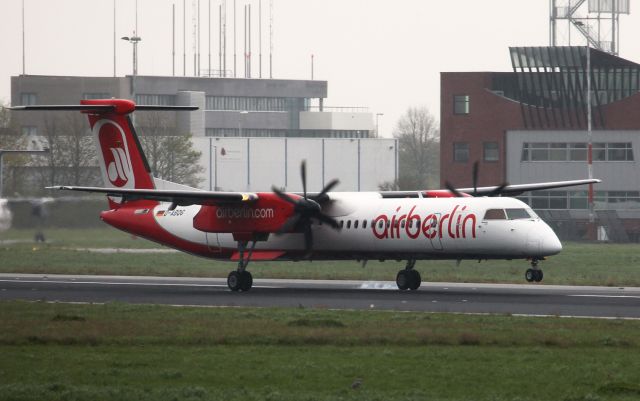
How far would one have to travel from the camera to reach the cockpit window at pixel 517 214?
3506cm

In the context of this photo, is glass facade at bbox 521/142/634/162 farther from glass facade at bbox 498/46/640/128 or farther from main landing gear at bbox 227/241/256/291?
main landing gear at bbox 227/241/256/291

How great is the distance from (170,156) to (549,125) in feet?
104

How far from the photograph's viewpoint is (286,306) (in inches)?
1246

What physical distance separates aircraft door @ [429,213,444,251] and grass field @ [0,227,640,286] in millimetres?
7527

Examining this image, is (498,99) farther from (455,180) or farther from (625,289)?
(625,289)

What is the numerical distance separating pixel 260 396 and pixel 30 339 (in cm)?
782

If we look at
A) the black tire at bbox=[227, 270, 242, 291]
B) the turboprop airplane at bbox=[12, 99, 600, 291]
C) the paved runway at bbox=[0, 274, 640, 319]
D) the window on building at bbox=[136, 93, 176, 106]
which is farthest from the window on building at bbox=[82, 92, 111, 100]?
the black tire at bbox=[227, 270, 242, 291]

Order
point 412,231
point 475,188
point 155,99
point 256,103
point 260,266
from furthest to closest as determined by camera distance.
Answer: point 256,103 → point 155,99 → point 260,266 → point 475,188 → point 412,231

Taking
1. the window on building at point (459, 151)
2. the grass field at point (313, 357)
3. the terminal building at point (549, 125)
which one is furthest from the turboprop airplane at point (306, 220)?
the window on building at point (459, 151)

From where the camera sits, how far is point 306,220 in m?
38.1

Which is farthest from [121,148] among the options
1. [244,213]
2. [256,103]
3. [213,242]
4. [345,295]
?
[256,103]

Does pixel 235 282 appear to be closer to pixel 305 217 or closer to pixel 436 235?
pixel 305 217

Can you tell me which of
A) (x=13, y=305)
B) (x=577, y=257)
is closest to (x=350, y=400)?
(x=13, y=305)

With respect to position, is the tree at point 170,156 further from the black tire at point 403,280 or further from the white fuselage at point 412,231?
the black tire at point 403,280
